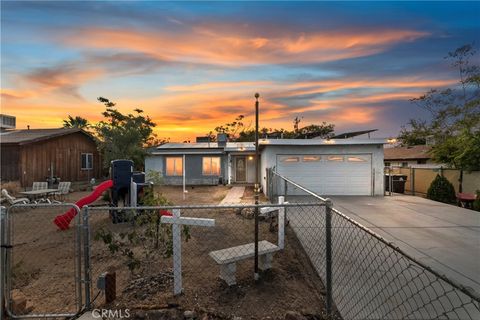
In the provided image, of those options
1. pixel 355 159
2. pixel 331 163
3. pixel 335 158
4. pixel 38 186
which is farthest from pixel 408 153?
pixel 38 186

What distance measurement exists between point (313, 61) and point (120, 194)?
865 centimetres

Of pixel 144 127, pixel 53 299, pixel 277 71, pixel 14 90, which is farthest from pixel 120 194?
pixel 144 127

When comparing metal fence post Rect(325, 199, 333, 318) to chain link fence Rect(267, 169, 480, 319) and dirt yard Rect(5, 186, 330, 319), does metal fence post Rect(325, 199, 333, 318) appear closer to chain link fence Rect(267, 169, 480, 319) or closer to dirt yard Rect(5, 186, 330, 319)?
chain link fence Rect(267, 169, 480, 319)

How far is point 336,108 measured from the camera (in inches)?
670

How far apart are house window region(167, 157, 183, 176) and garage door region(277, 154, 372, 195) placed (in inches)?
344

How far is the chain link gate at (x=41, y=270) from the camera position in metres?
2.92

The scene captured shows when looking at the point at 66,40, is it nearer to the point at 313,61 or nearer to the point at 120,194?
the point at 120,194

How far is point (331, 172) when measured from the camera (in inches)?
538

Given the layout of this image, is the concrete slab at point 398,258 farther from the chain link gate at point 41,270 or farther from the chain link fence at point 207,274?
the chain link gate at point 41,270

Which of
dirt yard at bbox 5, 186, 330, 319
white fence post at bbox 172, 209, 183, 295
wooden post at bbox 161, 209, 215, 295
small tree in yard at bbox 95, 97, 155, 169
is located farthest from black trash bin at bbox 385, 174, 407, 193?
small tree in yard at bbox 95, 97, 155, 169

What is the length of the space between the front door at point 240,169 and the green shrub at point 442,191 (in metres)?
11.6

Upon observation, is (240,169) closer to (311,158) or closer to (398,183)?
(311,158)

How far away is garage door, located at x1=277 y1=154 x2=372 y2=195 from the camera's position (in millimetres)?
13414

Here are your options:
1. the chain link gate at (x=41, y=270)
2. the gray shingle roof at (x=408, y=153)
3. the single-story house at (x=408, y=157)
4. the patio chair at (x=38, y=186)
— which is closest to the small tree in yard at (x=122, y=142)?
the patio chair at (x=38, y=186)
